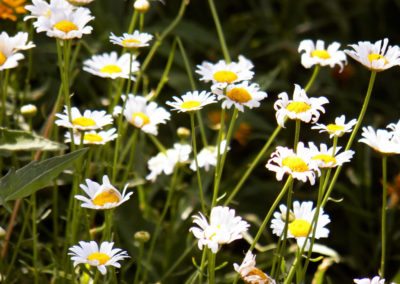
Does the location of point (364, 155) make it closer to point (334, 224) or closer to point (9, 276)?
point (334, 224)

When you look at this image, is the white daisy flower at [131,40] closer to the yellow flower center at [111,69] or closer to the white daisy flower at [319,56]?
the yellow flower center at [111,69]

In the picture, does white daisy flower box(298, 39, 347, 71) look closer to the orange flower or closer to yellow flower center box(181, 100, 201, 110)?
yellow flower center box(181, 100, 201, 110)

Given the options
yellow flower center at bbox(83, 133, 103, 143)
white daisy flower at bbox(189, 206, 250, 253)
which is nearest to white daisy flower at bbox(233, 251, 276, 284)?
white daisy flower at bbox(189, 206, 250, 253)

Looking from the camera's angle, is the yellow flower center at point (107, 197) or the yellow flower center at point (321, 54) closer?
the yellow flower center at point (107, 197)

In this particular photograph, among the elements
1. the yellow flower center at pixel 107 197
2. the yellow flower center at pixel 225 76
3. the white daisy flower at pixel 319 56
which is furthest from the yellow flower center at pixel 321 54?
the yellow flower center at pixel 107 197

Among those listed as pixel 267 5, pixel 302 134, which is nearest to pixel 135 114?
pixel 302 134

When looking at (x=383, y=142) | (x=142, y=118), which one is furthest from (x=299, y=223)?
(x=142, y=118)
